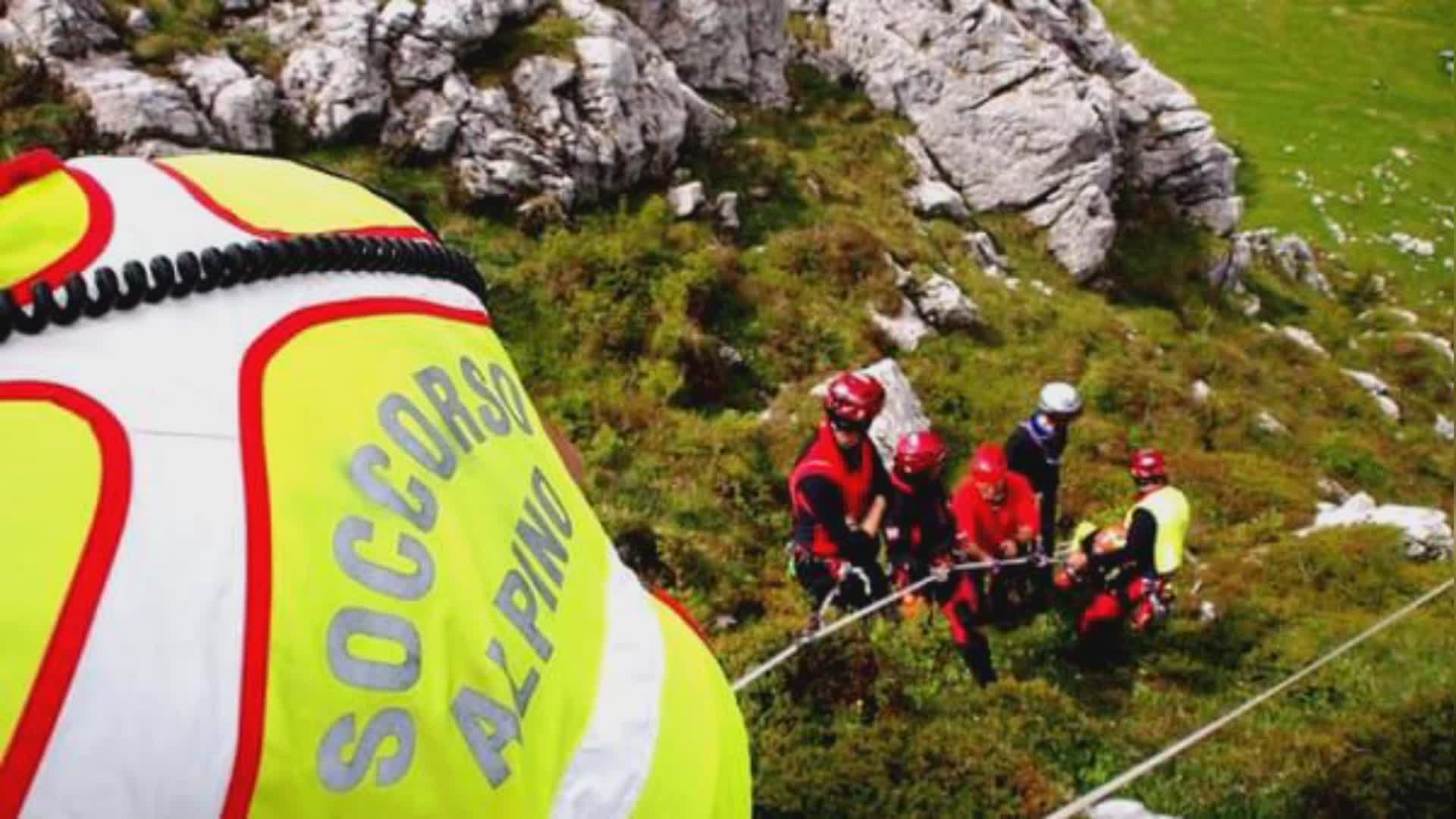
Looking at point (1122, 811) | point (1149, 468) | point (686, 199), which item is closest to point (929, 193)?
point (686, 199)

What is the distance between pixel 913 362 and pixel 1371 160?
55742 millimetres

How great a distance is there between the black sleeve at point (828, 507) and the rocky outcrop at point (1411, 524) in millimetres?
9245

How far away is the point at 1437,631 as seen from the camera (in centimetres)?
1166

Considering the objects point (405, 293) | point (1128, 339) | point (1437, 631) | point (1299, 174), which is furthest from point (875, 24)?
point (1299, 174)

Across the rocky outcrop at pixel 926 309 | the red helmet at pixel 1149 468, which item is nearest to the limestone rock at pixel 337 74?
the rocky outcrop at pixel 926 309

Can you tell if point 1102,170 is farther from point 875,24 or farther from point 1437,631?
point 1437,631

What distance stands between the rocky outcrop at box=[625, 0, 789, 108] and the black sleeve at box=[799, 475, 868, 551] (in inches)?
645

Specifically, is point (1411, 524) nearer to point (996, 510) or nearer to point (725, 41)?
point (996, 510)

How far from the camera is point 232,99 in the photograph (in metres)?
15.8

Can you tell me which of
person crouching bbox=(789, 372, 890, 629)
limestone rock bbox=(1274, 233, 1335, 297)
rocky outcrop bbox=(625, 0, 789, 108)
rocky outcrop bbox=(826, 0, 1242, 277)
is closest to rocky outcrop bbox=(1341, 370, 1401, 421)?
rocky outcrop bbox=(826, 0, 1242, 277)

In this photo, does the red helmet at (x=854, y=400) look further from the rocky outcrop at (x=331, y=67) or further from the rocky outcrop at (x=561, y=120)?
the rocky outcrop at (x=331, y=67)

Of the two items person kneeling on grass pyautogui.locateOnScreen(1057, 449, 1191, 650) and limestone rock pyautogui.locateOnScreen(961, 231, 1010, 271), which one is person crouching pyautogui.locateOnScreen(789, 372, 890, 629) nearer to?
person kneeling on grass pyautogui.locateOnScreen(1057, 449, 1191, 650)

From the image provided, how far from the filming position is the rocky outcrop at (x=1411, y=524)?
48.2 feet

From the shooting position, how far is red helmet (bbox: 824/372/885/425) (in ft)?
27.5
